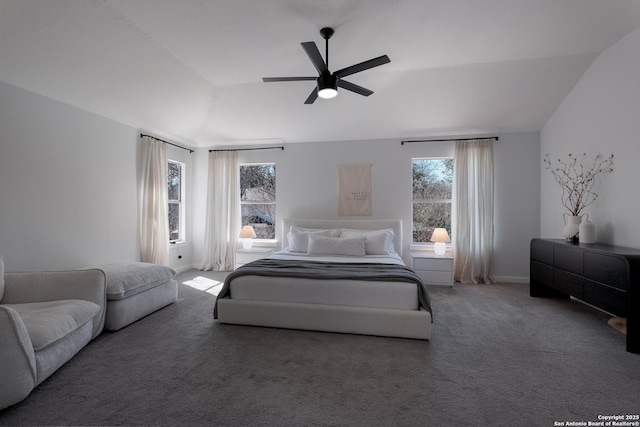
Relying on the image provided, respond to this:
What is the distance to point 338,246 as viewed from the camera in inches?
163

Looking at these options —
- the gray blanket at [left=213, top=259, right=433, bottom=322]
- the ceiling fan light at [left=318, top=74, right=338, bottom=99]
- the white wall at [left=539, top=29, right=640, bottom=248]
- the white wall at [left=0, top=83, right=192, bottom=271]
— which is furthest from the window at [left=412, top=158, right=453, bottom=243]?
the white wall at [left=0, top=83, right=192, bottom=271]

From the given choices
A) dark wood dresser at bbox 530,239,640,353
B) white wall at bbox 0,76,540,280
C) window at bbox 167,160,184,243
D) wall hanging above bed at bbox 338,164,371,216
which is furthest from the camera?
window at bbox 167,160,184,243

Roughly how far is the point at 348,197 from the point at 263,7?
3.21m

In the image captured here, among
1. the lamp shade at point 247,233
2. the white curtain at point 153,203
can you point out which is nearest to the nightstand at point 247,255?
the lamp shade at point 247,233

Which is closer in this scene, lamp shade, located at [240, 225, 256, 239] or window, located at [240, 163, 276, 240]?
lamp shade, located at [240, 225, 256, 239]

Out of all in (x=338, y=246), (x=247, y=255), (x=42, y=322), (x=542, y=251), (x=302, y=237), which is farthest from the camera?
(x=247, y=255)

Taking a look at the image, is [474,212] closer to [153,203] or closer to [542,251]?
[542,251]

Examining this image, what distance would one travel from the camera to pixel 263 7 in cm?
252

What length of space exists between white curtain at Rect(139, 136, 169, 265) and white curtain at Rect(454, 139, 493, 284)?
194 inches

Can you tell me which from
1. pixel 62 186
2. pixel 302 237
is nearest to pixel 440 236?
pixel 302 237

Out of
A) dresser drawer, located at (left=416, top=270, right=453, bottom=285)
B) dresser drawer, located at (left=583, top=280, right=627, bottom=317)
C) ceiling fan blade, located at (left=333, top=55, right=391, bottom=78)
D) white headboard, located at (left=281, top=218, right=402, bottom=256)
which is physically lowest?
dresser drawer, located at (left=416, top=270, right=453, bottom=285)

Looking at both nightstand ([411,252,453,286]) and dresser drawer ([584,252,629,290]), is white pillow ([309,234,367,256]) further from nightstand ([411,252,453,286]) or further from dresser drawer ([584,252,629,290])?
dresser drawer ([584,252,629,290])

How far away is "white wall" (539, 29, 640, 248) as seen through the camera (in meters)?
2.88

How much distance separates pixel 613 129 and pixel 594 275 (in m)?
1.75
